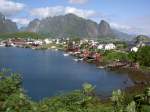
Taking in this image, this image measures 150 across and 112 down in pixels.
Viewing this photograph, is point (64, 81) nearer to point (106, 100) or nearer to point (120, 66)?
point (106, 100)

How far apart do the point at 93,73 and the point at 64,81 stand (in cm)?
1729

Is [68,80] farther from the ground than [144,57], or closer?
closer

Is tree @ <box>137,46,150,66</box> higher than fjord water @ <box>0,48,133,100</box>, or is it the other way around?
tree @ <box>137,46,150,66</box>

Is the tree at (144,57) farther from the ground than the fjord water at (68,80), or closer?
farther from the ground

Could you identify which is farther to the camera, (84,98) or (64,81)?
(64,81)

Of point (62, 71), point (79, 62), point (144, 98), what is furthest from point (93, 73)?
point (144, 98)

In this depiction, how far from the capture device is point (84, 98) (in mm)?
19031

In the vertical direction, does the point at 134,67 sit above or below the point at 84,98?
below

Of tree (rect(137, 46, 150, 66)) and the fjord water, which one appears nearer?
the fjord water

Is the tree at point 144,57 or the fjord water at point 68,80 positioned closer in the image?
the fjord water at point 68,80

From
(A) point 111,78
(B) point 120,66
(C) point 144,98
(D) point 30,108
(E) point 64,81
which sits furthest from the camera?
(B) point 120,66

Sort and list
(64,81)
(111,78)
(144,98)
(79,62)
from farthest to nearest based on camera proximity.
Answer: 1. (79,62)
2. (111,78)
3. (64,81)
4. (144,98)

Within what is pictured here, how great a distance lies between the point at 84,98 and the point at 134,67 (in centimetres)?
8408

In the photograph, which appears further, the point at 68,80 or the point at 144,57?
the point at 144,57
